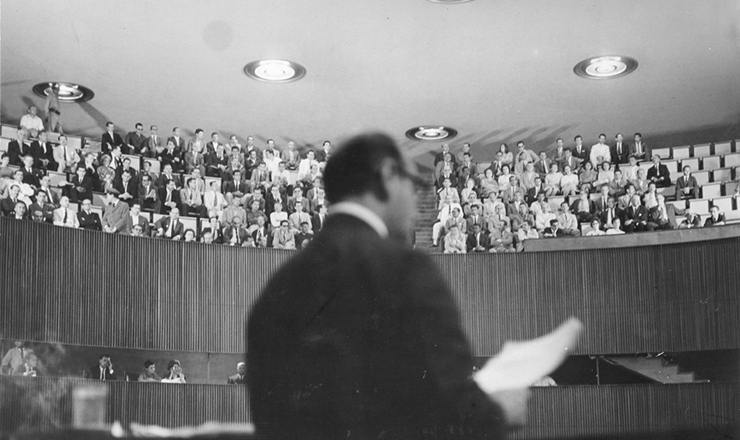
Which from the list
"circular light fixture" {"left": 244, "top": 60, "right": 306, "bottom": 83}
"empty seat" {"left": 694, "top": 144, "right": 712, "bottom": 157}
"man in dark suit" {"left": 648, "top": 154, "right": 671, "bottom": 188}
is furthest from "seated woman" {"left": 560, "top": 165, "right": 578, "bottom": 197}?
"circular light fixture" {"left": 244, "top": 60, "right": 306, "bottom": 83}

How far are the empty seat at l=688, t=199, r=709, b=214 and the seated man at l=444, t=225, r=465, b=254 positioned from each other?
272 centimetres

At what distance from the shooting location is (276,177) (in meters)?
4.69

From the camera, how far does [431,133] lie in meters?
4.93

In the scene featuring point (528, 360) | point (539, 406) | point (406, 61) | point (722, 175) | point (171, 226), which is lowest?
point (539, 406)

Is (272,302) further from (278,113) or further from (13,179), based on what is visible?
(13,179)

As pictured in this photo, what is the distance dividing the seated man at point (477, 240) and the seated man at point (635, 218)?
5.75ft

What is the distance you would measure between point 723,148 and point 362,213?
3.77 meters

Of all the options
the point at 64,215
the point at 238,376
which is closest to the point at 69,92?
the point at 64,215

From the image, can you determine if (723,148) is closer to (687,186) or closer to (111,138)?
(687,186)

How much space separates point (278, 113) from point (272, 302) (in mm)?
2096

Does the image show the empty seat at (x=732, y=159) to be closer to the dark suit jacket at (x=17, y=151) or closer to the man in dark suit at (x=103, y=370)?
the man in dark suit at (x=103, y=370)

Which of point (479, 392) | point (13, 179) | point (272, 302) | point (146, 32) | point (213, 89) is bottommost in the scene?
point (479, 392)

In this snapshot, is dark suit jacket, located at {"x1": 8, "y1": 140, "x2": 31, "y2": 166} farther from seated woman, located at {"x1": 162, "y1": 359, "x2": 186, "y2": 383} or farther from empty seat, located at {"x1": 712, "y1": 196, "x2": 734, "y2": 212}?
empty seat, located at {"x1": 712, "y1": 196, "x2": 734, "y2": 212}

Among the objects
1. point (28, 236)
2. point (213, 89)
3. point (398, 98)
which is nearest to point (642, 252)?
point (398, 98)
